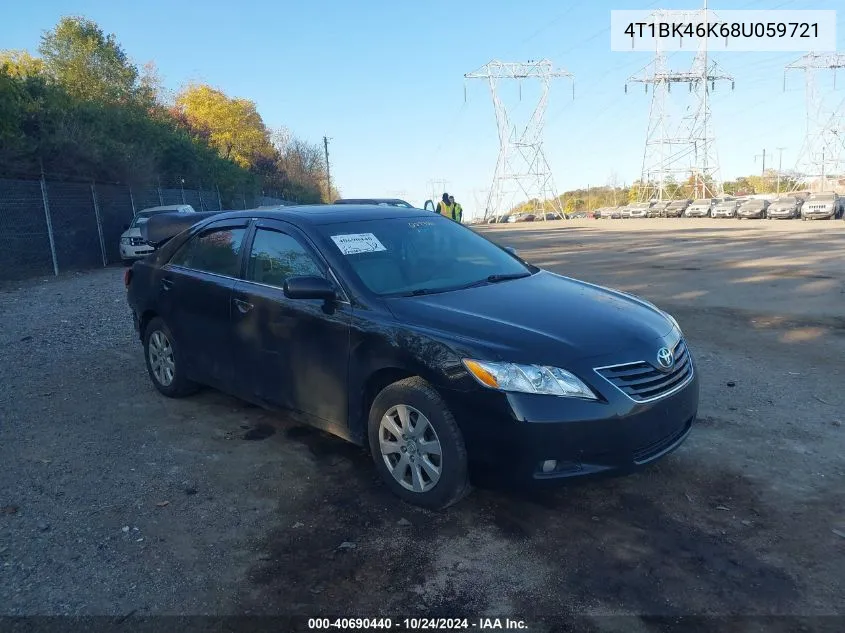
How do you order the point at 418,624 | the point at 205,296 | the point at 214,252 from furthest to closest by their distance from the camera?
the point at 214,252 < the point at 205,296 < the point at 418,624

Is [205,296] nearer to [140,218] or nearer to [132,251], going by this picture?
[132,251]

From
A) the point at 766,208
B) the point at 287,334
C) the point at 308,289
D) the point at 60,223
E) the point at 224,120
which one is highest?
the point at 224,120

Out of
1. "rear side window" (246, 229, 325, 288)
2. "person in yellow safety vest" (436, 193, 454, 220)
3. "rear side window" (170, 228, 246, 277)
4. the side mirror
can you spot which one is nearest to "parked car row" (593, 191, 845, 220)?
"person in yellow safety vest" (436, 193, 454, 220)

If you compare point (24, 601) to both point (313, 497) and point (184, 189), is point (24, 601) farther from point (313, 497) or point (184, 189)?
point (184, 189)

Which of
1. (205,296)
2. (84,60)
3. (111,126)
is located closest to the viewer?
(205,296)

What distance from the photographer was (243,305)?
466cm

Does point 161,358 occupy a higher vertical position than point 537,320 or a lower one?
lower

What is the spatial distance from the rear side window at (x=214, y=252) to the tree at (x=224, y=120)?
142ft

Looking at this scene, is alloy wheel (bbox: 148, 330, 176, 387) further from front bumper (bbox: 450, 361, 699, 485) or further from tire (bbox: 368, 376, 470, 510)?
front bumper (bbox: 450, 361, 699, 485)

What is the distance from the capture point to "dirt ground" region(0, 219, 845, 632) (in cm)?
288

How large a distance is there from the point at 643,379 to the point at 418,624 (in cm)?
170

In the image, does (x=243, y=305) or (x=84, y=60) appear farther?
(x=84, y=60)

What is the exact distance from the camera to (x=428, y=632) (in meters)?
2.67

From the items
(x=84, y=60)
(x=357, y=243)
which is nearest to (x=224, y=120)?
(x=84, y=60)
